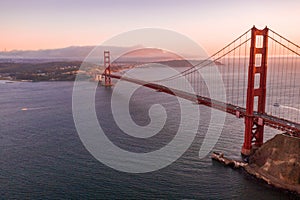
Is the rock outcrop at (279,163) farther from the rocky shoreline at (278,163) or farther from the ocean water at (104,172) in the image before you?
the ocean water at (104,172)

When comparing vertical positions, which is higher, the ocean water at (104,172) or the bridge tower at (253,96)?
the bridge tower at (253,96)

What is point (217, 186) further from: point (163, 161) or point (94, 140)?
point (94, 140)

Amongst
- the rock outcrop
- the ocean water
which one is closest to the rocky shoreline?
the rock outcrop

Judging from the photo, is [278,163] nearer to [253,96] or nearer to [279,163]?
[279,163]

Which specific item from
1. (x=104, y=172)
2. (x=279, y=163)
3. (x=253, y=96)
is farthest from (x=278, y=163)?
(x=104, y=172)

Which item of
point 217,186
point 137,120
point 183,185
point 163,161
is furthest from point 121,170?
point 137,120

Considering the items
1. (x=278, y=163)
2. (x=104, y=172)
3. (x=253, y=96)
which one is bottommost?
(x=104, y=172)

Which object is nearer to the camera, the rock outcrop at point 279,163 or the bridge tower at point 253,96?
the rock outcrop at point 279,163

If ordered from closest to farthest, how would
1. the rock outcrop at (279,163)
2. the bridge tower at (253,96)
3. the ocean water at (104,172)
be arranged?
the ocean water at (104,172) → the rock outcrop at (279,163) → the bridge tower at (253,96)

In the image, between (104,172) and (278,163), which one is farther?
(104,172)

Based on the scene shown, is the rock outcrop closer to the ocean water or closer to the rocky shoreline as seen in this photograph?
the rocky shoreline

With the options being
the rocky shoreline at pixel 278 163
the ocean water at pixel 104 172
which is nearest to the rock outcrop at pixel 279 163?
the rocky shoreline at pixel 278 163
